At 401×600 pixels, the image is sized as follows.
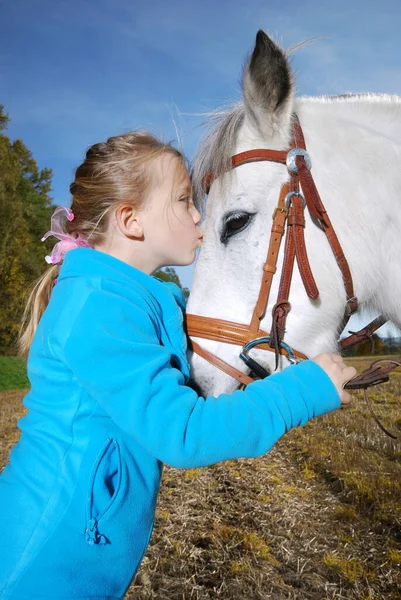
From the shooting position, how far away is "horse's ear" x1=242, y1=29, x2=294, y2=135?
1638 millimetres

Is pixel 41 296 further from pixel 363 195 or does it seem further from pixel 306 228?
pixel 363 195

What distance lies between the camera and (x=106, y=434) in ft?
4.15

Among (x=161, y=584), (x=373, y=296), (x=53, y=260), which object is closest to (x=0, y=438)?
(x=161, y=584)

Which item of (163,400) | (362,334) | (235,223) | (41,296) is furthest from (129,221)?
(362,334)

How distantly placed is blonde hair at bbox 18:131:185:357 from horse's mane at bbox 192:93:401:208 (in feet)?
0.70

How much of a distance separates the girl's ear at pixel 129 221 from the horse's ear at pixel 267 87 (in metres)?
0.70

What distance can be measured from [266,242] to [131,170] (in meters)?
0.60

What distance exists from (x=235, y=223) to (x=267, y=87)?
558mm

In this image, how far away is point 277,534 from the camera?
3.66 m

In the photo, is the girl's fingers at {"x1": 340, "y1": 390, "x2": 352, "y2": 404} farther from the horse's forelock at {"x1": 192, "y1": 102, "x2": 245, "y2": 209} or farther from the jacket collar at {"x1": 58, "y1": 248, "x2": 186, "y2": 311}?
the horse's forelock at {"x1": 192, "y1": 102, "x2": 245, "y2": 209}

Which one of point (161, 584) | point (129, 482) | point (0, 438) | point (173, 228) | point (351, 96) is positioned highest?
point (351, 96)

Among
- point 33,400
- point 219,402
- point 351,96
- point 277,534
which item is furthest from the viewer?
point 277,534

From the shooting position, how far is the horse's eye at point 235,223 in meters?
1.81

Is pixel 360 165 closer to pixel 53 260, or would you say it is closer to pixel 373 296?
pixel 373 296
